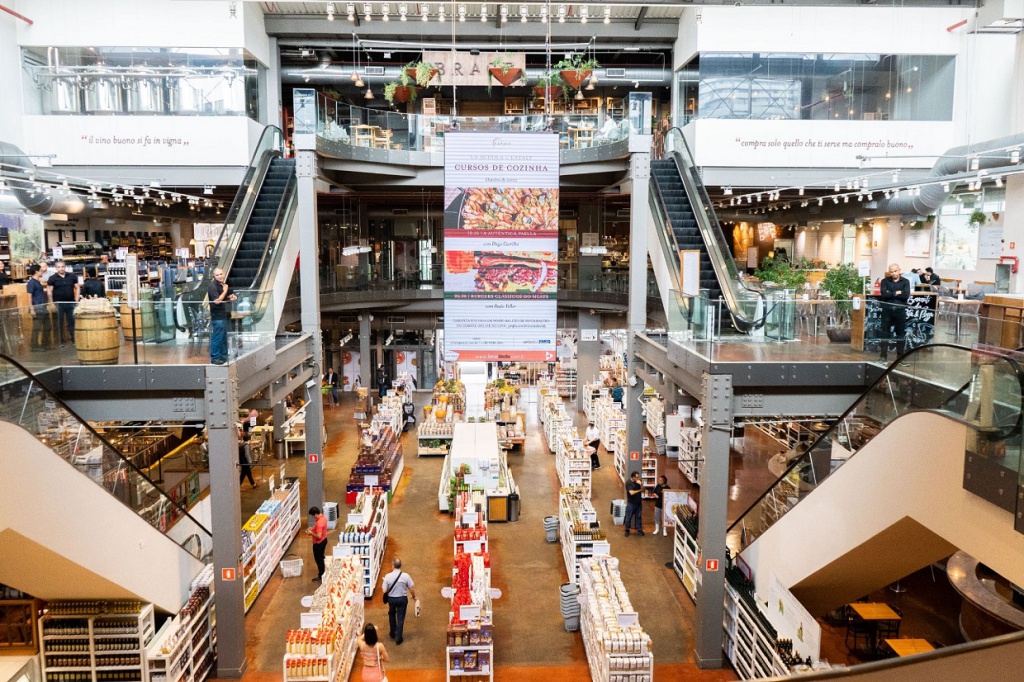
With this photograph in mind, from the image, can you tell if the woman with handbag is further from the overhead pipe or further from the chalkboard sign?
the overhead pipe

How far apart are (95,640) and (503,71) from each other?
16536 mm

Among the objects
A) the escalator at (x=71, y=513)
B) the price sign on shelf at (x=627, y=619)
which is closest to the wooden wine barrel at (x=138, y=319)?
the escalator at (x=71, y=513)

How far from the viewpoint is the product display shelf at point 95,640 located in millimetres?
8234

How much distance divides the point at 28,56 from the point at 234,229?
8.21 meters

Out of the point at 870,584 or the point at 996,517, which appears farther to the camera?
the point at 870,584

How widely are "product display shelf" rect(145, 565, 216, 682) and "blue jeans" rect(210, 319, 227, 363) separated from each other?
290cm

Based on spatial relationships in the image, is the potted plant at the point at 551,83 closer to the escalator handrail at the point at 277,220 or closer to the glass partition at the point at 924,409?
the escalator handrail at the point at 277,220

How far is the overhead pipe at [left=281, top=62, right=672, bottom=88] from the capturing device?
22.0 metres

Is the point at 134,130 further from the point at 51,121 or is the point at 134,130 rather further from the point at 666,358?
the point at 666,358

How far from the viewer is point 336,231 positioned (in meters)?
25.8

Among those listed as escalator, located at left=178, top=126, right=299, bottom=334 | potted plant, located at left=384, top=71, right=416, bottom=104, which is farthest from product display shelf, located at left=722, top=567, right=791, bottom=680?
potted plant, located at left=384, top=71, right=416, bottom=104

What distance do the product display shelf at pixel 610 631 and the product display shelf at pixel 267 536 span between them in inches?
177

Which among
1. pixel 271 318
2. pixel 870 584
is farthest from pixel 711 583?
pixel 271 318

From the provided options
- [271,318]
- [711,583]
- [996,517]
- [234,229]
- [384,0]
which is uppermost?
[384,0]
